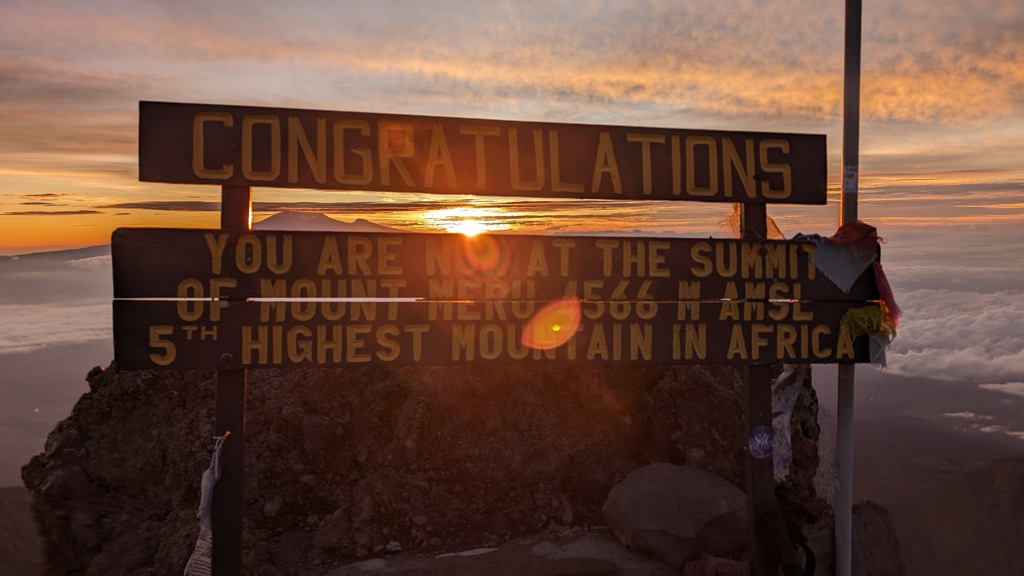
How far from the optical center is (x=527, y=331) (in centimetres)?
675

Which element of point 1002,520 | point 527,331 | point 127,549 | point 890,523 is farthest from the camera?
point 1002,520

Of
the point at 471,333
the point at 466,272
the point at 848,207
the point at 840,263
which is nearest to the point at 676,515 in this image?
the point at 471,333

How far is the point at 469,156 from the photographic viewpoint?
264 inches

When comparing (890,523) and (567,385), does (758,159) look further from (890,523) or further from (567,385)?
(890,523)

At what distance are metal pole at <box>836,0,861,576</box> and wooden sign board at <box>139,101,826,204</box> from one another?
12.3 inches

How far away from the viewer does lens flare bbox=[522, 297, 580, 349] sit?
266 inches

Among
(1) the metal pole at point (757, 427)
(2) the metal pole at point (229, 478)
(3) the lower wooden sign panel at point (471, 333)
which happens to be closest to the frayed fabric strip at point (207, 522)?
(2) the metal pole at point (229, 478)

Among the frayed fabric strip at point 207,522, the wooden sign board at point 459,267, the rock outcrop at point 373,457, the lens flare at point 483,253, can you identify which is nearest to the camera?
the wooden sign board at point 459,267

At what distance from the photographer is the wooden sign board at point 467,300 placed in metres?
6.26

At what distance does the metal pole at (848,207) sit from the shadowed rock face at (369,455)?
1.67 meters

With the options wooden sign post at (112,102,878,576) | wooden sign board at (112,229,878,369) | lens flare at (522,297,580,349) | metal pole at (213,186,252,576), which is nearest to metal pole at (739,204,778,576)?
wooden sign post at (112,102,878,576)

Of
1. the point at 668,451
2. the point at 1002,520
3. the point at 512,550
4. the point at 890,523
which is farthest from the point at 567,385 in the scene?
the point at 1002,520

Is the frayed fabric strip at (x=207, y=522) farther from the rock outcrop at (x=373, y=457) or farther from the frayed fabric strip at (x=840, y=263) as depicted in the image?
the frayed fabric strip at (x=840, y=263)

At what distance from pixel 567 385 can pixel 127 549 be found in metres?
5.44
